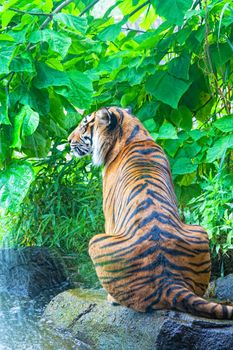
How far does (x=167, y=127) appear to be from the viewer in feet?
14.4

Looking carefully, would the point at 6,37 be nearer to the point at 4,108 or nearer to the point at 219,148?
the point at 4,108

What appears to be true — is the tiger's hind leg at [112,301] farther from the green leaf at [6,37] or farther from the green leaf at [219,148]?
the green leaf at [6,37]

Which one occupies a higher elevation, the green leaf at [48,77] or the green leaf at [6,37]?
the green leaf at [6,37]

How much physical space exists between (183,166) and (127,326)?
1.48 m

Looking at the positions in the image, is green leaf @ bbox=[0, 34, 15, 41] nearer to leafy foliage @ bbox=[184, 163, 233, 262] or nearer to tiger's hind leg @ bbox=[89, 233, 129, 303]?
tiger's hind leg @ bbox=[89, 233, 129, 303]

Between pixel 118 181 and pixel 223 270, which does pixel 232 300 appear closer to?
pixel 223 270

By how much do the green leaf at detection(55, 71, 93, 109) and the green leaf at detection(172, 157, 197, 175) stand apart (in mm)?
781

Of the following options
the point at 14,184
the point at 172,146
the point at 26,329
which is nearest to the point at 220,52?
the point at 172,146

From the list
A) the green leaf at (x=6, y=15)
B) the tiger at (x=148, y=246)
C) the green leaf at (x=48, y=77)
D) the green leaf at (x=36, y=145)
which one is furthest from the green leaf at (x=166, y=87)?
the green leaf at (x=6, y=15)

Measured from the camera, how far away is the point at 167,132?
435 cm

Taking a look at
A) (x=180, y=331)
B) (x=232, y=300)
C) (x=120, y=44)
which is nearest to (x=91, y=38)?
(x=120, y=44)

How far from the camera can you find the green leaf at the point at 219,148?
4051 mm

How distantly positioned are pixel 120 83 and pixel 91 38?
1.42 ft

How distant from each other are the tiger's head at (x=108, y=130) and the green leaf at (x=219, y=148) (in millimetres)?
530
